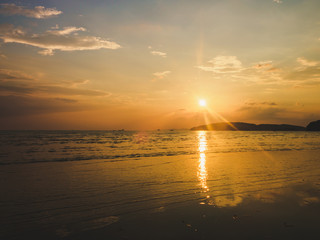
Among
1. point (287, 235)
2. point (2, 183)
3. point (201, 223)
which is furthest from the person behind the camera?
point (2, 183)

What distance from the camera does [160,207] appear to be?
8500 millimetres

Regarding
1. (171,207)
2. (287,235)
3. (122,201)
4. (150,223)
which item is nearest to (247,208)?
(287,235)

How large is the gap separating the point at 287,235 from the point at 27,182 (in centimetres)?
1381

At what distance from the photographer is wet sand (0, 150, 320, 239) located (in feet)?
20.9

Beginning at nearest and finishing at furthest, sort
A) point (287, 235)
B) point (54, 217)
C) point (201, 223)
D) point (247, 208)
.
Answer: point (287, 235)
point (201, 223)
point (54, 217)
point (247, 208)

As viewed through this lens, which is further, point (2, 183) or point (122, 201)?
point (2, 183)

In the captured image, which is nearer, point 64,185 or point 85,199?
point 85,199

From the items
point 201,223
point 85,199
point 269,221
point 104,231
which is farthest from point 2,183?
point 269,221

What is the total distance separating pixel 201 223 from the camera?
6.97 meters

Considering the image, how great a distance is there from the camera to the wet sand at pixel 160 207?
6.37 m

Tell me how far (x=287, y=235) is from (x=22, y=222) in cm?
855

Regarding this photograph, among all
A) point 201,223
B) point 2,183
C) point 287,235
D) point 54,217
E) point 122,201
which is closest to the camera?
point 287,235

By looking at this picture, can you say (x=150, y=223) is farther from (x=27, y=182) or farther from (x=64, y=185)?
(x=27, y=182)

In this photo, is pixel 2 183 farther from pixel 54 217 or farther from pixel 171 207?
pixel 171 207
